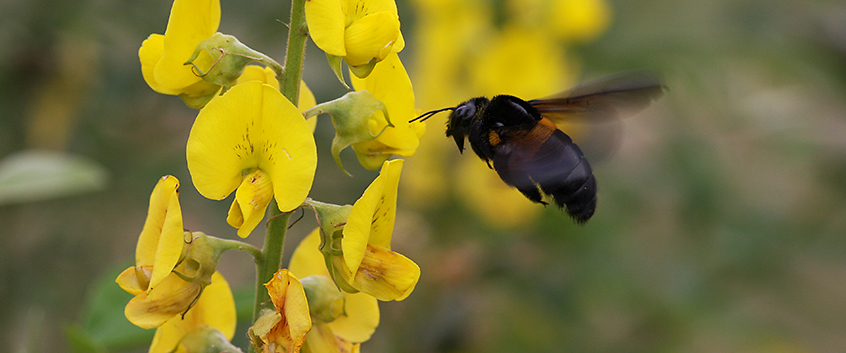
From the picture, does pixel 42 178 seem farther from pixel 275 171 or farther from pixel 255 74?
pixel 275 171

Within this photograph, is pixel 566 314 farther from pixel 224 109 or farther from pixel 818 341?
pixel 818 341

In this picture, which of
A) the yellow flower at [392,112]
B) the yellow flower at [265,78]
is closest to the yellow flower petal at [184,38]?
the yellow flower at [265,78]

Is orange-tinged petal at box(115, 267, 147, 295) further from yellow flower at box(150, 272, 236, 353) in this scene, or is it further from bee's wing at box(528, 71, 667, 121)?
bee's wing at box(528, 71, 667, 121)

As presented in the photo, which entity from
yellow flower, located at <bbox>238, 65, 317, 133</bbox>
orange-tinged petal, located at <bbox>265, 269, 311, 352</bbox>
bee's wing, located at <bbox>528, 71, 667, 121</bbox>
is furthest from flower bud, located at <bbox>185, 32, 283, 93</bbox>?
bee's wing, located at <bbox>528, 71, 667, 121</bbox>

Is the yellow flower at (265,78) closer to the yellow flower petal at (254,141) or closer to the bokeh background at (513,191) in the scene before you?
the yellow flower petal at (254,141)

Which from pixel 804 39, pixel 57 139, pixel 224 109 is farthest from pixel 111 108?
pixel 804 39

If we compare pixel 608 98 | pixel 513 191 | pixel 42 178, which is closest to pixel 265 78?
pixel 42 178
